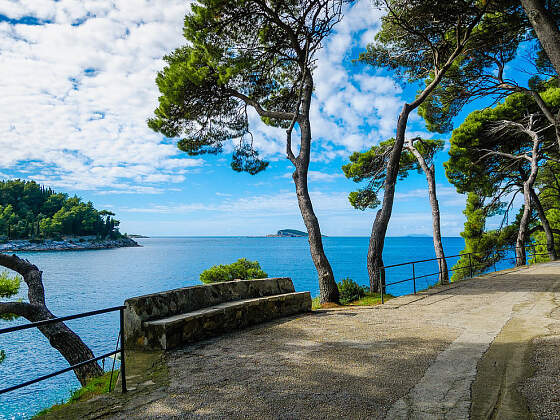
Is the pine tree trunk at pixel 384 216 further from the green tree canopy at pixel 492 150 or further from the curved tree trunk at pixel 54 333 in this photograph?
the green tree canopy at pixel 492 150

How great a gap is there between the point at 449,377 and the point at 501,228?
20.0m

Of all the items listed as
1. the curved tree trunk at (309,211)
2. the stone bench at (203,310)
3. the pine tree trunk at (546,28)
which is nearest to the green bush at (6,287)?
the stone bench at (203,310)

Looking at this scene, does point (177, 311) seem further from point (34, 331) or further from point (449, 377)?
point (34, 331)

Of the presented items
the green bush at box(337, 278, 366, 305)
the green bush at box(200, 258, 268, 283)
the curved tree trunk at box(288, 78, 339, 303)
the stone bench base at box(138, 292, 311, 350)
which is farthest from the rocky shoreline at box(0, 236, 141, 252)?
the stone bench base at box(138, 292, 311, 350)

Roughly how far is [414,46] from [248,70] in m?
5.33

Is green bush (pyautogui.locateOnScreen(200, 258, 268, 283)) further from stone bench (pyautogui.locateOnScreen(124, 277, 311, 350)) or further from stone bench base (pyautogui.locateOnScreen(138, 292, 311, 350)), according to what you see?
stone bench base (pyautogui.locateOnScreen(138, 292, 311, 350))

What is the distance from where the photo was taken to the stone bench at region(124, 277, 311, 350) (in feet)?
14.9

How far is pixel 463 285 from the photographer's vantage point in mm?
10172

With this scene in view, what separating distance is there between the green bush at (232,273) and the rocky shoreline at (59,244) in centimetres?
8010

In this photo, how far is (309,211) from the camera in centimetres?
966

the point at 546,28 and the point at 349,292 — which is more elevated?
the point at 546,28

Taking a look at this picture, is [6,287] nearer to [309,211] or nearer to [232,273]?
[309,211]

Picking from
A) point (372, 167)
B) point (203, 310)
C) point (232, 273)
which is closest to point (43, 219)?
point (232, 273)

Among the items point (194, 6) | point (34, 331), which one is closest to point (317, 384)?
point (194, 6)
